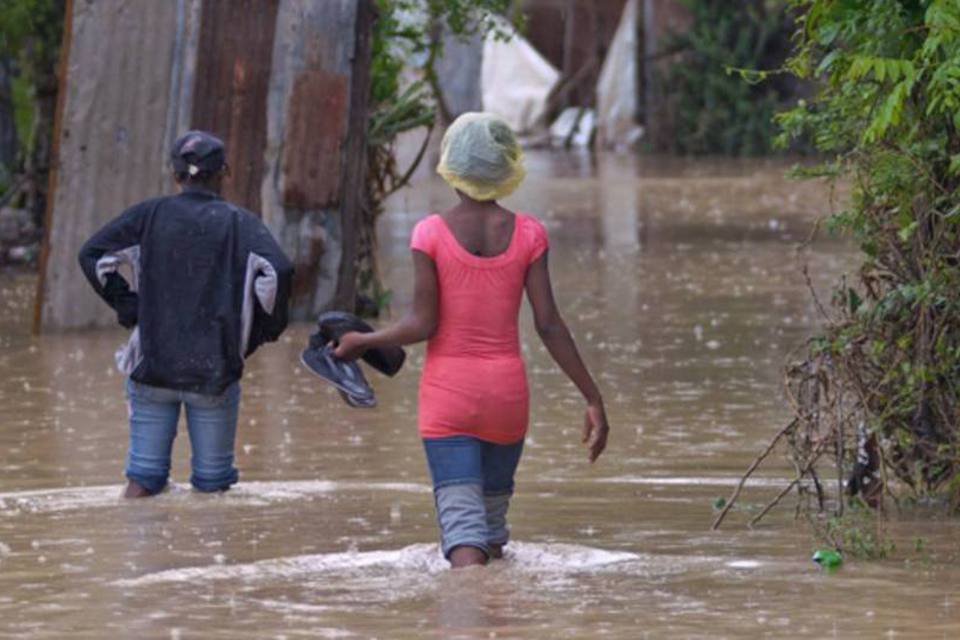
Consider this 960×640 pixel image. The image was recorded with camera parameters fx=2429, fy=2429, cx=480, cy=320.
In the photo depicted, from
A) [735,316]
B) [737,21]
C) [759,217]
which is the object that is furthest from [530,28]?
[735,316]

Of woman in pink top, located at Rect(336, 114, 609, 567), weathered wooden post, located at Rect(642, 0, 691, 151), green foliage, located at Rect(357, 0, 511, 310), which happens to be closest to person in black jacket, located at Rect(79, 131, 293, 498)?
woman in pink top, located at Rect(336, 114, 609, 567)

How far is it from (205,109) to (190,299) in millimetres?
6207

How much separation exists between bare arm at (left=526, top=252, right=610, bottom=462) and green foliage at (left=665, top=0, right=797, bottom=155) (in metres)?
32.8

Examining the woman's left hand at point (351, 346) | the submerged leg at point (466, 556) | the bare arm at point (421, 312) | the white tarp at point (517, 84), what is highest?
the bare arm at point (421, 312)

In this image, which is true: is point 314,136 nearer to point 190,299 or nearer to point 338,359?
point 190,299

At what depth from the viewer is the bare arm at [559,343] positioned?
7336mm

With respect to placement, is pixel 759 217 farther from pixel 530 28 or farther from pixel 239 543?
pixel 530 28

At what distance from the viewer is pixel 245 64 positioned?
14.9 m

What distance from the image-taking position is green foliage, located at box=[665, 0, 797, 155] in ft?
133

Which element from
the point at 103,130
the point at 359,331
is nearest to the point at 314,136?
the point at 103,130

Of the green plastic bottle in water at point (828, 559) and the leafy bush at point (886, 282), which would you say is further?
the leafy bush at point (886, 282)

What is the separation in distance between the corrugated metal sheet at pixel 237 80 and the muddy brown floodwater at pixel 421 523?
129 cm

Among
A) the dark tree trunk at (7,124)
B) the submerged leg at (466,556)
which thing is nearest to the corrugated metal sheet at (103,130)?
the dark tree trunk at (7,124)

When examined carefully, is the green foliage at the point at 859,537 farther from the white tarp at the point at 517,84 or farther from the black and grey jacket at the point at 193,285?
the white tarp at the point at 517,84
